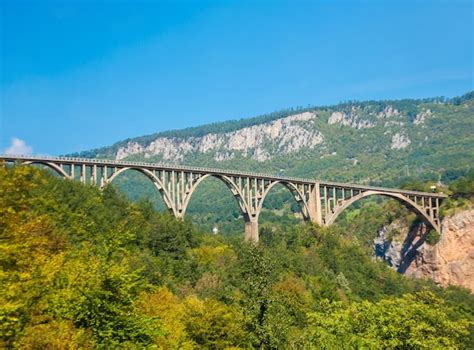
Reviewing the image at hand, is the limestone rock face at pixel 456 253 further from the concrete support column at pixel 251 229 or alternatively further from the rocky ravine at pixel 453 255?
the concrete support column at pixel 251 229

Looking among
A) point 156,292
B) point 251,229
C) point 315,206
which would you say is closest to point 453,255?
point 315,206

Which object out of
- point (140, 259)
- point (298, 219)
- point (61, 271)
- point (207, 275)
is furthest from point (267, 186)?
point (298, 219)

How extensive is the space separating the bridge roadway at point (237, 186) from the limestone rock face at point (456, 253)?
2319 millimetres

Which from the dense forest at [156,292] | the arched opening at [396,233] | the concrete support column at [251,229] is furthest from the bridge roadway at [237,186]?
the dense forest at [156,292]

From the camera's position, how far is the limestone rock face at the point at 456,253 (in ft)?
287

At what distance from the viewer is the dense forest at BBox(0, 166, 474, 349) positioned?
1574 cm

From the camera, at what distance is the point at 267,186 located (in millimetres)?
72375

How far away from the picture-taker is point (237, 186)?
68.8 meters

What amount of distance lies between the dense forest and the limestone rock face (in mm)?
32908

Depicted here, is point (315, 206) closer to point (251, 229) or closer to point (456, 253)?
point (251, 229)

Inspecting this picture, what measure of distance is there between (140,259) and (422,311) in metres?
21.3

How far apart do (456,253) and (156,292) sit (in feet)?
227

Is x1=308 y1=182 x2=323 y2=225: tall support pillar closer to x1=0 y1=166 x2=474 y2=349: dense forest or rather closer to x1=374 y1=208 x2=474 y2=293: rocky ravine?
x1=0 y1=166 x2=474 y2=349: dense forest

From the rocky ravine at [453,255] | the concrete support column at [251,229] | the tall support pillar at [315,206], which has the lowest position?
the rocky ravine at [453,255]
